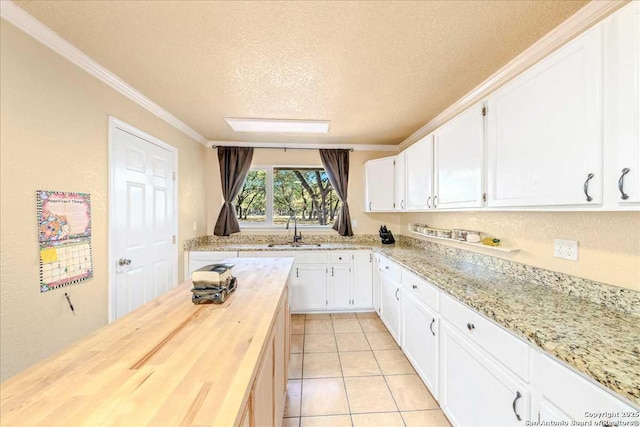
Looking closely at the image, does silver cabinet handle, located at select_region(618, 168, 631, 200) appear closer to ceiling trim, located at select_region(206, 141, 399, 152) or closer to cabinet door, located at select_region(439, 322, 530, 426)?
cabinet door, located at select_region(439, 322, 530, 426)

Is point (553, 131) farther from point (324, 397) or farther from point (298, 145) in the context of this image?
point (298, 145)

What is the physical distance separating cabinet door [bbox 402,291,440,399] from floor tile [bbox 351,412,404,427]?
1.02ft

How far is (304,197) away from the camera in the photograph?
3912 mm

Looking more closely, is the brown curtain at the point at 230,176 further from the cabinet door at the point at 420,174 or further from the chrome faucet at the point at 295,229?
the cabinet door at the point at 420,174

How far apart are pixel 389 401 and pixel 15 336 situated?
2293 millimetres

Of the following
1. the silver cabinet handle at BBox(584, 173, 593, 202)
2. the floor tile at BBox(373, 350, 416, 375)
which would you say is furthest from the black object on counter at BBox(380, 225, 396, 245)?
the silver cabinet handle at BBox(584, 173, 593, 202)

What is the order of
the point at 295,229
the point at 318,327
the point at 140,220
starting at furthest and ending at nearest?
the point at 295,229 < the point at 318,327 < the point at 140,220

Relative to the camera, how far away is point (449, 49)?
159cm

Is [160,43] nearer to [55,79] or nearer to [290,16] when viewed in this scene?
[55,79]

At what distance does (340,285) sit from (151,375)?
276 cm

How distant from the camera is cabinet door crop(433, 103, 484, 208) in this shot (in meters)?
1.70

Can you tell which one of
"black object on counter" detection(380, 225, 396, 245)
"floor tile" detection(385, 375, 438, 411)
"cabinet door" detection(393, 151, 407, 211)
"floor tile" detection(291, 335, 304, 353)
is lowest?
"floor tile" detection(385, 375, 438, 411)

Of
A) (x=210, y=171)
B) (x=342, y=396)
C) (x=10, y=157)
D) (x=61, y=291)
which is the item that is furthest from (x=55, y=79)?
(x=342, y=396)

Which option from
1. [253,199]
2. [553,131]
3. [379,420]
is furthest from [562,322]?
Result: [253,199]
